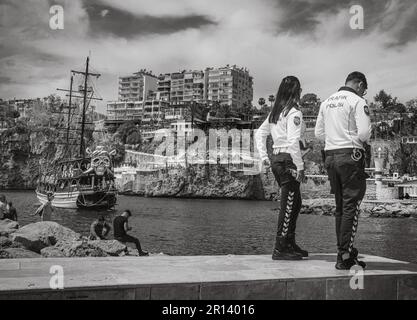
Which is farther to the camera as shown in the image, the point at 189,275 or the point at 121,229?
the point at 121,229

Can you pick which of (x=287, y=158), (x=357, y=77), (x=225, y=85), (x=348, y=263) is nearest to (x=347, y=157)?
(x=287, y=158)

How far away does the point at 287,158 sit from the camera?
5809mm

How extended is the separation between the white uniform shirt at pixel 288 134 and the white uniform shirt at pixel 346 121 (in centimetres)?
42

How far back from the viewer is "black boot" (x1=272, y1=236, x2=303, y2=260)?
18.7ft

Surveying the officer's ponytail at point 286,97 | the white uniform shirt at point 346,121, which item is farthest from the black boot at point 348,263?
the officer's ponytail at point 286,97

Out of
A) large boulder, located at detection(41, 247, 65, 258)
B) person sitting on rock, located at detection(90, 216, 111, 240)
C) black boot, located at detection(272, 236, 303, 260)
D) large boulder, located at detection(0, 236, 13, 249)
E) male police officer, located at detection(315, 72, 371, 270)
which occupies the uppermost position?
male police officer, located at detection(315, 72, 371, 270)

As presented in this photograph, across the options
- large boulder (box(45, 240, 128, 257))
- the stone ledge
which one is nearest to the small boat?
large boulder (box(45, 240, 128, 257))

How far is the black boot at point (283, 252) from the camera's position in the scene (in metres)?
5.70

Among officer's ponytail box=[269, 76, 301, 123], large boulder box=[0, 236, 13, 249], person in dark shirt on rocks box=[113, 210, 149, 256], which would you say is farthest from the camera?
person in dark shirt on rocks box=[113, 210, 149, 256]

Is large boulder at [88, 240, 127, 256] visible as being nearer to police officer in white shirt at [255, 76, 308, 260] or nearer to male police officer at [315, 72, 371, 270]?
police officer in white shirt at [255, 76, 308, 260]

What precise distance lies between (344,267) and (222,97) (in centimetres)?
16081

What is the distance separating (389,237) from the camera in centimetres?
3216

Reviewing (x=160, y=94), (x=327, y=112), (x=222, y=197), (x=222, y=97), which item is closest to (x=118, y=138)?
(x=160, y=94)

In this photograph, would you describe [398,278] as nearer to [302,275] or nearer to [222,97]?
[302,275]
